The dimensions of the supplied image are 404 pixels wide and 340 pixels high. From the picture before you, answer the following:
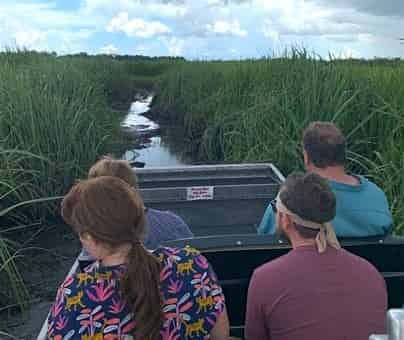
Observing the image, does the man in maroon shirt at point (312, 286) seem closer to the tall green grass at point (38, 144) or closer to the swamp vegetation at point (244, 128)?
the swamp vegetation at point (244, 128)

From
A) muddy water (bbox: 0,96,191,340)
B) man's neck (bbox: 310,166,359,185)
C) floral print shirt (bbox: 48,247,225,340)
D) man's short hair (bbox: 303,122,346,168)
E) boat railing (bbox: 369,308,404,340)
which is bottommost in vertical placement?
muddy water (bbox: 0,96,191,340)

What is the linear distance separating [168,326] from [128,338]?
0.13m

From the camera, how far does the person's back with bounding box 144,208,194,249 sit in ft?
9.04

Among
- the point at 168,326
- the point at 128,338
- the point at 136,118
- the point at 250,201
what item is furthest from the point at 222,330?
the point at 136,118

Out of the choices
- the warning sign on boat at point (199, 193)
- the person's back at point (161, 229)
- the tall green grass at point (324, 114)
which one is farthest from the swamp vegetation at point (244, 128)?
the person's back at point (161, 229)

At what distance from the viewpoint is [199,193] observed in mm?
4398

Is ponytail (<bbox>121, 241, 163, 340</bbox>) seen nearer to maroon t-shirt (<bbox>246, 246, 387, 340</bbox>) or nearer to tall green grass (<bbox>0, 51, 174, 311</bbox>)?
maroon t-shirt (<bbox>246, 246, 387, 340</bbox>)

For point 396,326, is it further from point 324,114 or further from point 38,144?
point 38,144

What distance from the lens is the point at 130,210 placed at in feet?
5.86

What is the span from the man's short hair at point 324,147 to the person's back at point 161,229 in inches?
26.8

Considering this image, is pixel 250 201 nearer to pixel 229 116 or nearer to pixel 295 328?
pixel 295 328

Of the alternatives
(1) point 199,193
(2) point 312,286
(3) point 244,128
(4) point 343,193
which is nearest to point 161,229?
(4) point 343,193

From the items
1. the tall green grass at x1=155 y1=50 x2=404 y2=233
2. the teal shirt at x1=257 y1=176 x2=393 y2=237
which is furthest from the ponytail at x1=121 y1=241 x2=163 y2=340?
the tall green grass at x1=155 y1=50 x2=404 y2=233

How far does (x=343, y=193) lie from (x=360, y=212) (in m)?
0.11
